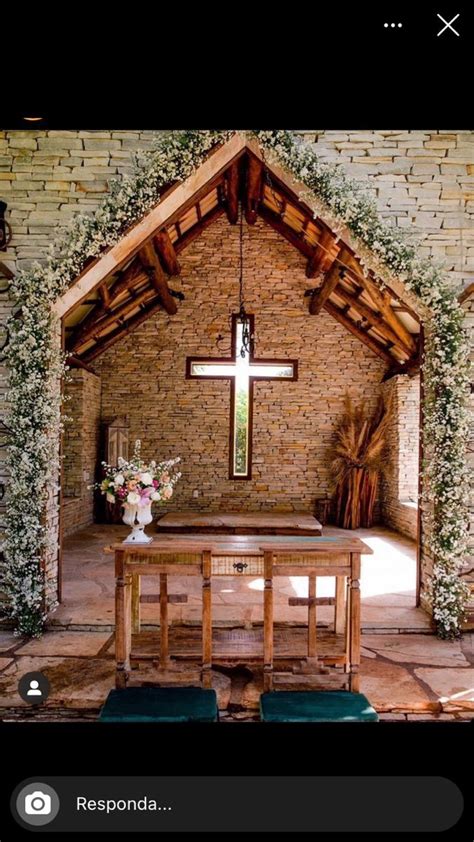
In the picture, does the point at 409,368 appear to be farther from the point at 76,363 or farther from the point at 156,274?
the point at 76,363

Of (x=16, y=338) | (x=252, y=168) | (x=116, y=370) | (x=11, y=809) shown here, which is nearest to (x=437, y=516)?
(x=16, y=338)

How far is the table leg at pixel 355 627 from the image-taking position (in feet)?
10.5

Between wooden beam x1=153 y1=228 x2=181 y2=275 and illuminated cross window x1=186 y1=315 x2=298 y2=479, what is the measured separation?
4.76ft

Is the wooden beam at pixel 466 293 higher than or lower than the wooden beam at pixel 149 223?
lower

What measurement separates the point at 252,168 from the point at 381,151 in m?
3.12

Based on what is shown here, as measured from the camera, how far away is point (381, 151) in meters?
4.50

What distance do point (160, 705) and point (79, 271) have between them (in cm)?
339

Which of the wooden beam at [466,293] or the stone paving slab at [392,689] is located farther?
the wooden beam at [466,293]

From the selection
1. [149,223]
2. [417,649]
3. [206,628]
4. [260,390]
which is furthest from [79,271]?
[260,390]

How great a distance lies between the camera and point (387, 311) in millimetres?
7410

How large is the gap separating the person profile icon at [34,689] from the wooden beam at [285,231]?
330 inches
